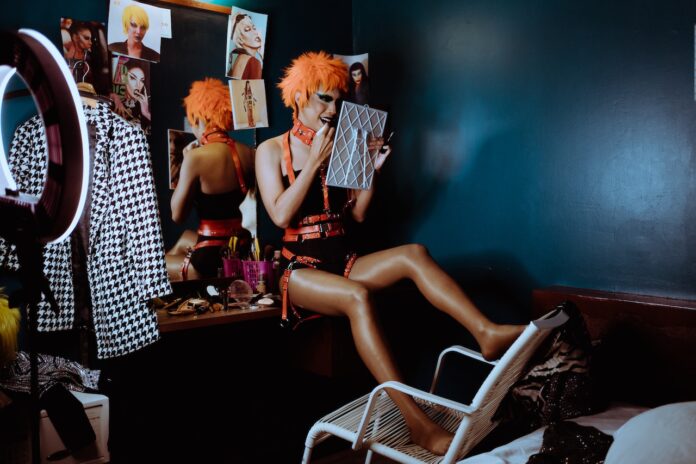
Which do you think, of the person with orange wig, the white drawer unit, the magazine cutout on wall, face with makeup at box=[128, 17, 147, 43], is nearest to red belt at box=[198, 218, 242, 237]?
the person with orange wig

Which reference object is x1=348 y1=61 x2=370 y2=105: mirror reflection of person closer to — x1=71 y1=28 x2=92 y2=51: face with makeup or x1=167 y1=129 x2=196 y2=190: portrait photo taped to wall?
x1=167 y1=129 x2=196 y2=190: portrait photo taped to wall

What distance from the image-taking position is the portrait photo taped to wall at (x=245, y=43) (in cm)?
289

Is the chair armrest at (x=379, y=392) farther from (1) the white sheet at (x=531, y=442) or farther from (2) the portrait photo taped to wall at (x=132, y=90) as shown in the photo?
(2) the portrait photo taped to wall at (x=132, y=90)

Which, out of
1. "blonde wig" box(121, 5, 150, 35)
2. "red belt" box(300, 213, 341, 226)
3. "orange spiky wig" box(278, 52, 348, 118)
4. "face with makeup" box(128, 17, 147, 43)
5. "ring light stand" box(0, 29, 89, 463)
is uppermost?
"blonde wig" box(121, 5, 150, 35)

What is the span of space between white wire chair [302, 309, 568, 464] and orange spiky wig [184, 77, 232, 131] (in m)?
1.51

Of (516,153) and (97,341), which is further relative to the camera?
(516,153)

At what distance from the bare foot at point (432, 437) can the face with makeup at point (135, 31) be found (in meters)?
2.02

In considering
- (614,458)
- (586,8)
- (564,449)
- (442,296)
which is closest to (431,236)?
(442,296)

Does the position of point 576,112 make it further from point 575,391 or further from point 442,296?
point 575,391

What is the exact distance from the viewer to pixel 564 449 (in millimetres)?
1336

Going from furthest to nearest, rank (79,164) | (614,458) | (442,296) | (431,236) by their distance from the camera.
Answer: (431,236)
(442,296)
(79,164)
(614,458)

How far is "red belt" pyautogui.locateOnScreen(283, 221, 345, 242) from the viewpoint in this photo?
2705 mm

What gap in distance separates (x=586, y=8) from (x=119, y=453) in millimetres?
2845

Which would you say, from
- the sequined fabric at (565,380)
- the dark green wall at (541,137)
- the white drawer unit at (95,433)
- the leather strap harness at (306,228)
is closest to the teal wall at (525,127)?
the dark green wall at (541,137)
